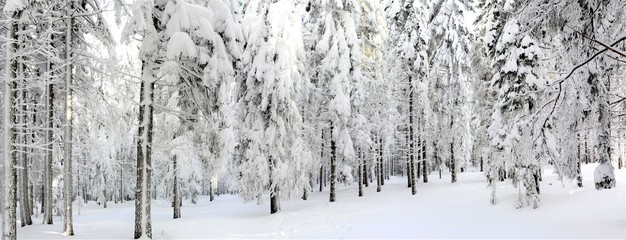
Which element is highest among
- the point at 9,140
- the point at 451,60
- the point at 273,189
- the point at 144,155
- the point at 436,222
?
the point at 451,60

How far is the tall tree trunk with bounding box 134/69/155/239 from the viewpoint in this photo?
13297mm

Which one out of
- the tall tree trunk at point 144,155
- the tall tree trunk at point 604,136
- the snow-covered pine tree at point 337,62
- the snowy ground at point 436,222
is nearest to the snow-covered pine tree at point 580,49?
the tall tree trunk at point 604,136

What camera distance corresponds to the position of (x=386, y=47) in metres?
29.9

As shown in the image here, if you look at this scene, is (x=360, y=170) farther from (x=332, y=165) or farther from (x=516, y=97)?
(x=516, y=97)

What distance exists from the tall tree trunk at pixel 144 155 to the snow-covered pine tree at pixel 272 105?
7.12 meters

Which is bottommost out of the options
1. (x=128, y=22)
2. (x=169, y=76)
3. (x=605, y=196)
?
(x=605, y=196)

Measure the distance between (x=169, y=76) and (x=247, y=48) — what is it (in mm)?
8445

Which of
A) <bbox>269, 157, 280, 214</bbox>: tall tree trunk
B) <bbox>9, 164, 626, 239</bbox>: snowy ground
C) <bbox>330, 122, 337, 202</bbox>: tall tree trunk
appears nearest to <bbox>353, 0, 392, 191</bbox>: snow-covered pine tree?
<bbox>330, 122, 337, 202</bbox>: tall tree trunk

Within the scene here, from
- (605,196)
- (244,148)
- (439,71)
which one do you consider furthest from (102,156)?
(605,196)

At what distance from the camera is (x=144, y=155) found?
44.0 ft

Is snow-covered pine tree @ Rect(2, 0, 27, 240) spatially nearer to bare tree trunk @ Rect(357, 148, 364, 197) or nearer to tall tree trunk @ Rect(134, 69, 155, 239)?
tall tree trunk @ Rect(134, 69, 155, 239)

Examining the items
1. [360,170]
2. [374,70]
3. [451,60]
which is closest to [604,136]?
[360,170]

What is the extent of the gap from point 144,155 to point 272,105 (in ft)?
26.9

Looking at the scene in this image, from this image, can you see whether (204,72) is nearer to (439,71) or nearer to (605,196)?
(605,196)
